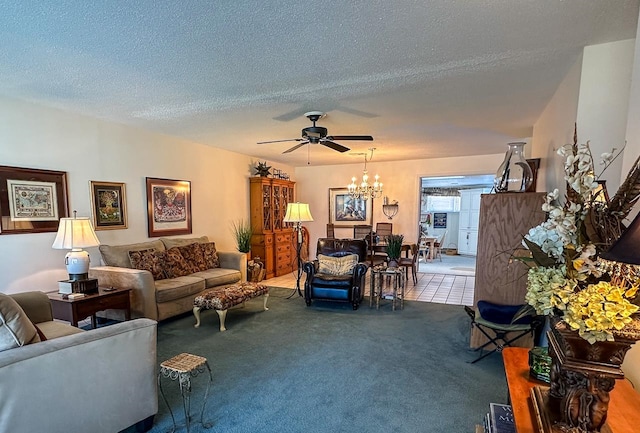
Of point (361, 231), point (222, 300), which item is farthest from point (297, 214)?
point (361, 231)

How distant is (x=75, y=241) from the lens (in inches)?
118

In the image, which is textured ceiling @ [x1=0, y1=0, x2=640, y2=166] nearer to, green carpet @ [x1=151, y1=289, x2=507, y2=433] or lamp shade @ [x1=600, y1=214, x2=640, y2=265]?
lamp shade @ [x1=600, y1=214, x2=640, y2=265]

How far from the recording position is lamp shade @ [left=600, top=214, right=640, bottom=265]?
0.80 m

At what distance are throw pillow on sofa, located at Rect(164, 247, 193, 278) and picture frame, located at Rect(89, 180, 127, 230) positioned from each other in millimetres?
707

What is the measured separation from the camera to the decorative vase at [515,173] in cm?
299

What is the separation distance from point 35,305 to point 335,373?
8.88 ft

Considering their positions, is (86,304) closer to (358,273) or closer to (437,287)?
(358,273)

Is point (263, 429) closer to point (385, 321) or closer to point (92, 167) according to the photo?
point (385, 321)

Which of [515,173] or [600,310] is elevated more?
[515,173]

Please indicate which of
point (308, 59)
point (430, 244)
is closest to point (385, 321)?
point (308, 59)

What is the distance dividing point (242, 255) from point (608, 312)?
15.5ft

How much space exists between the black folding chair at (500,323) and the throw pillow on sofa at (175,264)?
3767mm

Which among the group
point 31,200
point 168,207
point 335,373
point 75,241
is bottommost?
point 335,373

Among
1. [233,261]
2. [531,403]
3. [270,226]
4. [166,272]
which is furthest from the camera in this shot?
[270,226]
